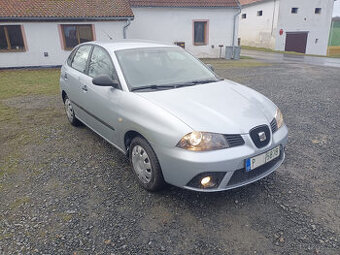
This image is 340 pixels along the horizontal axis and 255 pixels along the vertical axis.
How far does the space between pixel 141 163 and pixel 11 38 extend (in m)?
14.8

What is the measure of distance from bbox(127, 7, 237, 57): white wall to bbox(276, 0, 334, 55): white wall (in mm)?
12504

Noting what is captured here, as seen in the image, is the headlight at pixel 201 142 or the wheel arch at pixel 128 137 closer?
the headlight at pixel 201 142

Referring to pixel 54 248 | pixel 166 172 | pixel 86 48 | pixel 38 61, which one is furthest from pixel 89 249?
pixel 38 61

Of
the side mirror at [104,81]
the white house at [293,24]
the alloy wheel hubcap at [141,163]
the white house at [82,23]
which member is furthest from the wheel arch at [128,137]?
the white house at [293,24]

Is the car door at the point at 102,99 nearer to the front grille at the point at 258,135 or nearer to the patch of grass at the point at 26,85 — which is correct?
the front grille at the point at 258,135

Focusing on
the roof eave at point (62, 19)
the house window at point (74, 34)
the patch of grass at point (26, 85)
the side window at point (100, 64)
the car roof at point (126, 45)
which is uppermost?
the roof eave at point (62, 19)

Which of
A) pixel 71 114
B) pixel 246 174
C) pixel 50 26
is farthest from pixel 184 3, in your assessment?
pixel 246 174

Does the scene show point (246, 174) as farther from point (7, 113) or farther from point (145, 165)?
point (7, 113)

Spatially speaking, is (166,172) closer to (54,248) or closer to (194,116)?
(194,116)

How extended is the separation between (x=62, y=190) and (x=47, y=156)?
1.10 metres

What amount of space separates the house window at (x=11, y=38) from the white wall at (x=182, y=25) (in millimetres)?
6257

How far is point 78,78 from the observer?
4.35 metres

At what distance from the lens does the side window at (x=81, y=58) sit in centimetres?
440

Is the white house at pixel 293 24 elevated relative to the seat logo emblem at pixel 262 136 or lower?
elevated
